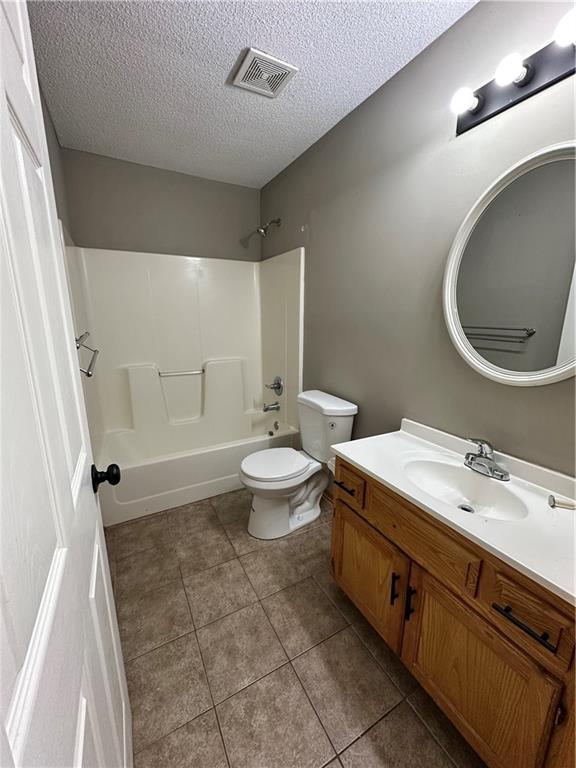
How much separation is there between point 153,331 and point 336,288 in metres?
1.51

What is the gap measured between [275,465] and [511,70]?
1917mm

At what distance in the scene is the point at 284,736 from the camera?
1.03 m

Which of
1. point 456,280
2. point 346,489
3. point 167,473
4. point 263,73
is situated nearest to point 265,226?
point 263,73

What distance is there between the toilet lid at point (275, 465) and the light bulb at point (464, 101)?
1.77 meters

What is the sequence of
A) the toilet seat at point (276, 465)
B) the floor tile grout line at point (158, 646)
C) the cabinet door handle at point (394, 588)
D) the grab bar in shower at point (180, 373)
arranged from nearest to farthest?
the cabinet door handle at point (394, 588) < the floor tile grout line at point (158, 646) < the toilet seat at point (276, 465) < the grab bar in shower at point (180, 373)

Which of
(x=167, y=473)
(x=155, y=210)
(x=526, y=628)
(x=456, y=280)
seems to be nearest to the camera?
(x=526, y=628)

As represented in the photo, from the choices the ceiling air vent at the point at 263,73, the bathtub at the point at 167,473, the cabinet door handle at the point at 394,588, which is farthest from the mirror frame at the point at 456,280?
the bathtub at the point at 167,473

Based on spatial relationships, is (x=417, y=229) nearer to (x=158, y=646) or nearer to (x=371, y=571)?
(x=371, y=571)

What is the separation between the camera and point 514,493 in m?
1.04

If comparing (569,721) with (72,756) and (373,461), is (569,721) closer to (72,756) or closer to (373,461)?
(373,461)

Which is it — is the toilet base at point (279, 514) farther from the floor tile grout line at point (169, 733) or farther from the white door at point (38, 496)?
the white door at point (38, 496)

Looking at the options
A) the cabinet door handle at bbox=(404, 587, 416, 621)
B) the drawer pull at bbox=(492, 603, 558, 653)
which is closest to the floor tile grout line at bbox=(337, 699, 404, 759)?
the cabinet door handle at bbox=(404, 587, 416, 621)

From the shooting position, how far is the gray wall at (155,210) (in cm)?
217

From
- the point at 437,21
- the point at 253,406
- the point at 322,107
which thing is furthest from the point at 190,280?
the point at 437,21
